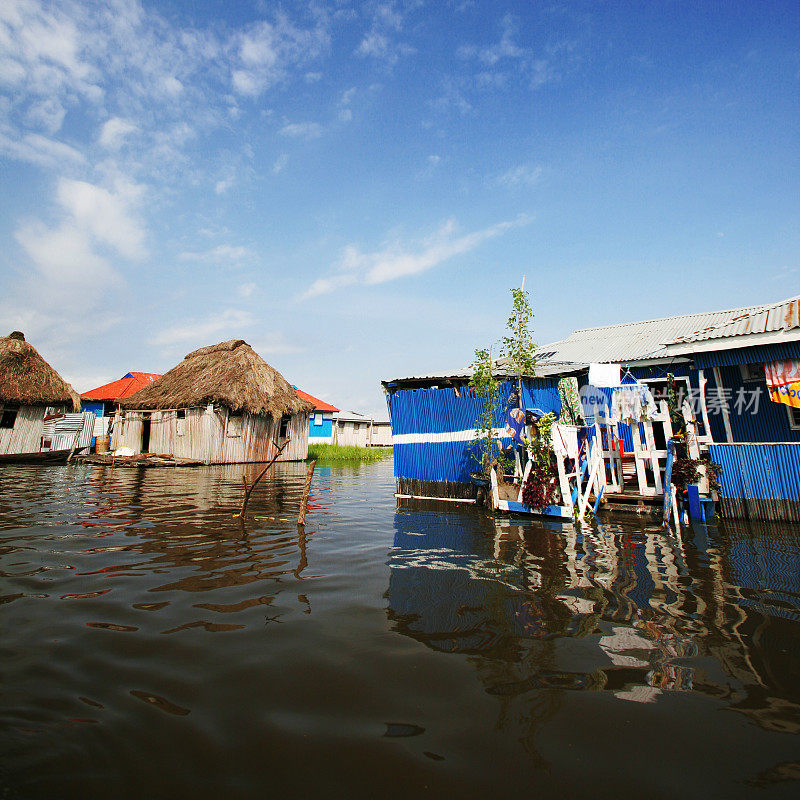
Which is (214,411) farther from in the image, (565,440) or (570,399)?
(565,440)

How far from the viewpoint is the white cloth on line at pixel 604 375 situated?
10.2 meters

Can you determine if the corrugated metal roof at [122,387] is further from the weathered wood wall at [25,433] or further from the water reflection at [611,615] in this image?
the water reflection at [611,615]

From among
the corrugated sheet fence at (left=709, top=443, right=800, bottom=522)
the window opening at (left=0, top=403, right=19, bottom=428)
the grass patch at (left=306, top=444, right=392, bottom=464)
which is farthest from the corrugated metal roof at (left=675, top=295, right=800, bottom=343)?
the window opening at (left=0, top=403, right=19, bottom=428)

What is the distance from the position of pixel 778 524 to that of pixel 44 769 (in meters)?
11.2

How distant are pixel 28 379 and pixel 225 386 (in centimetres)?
981

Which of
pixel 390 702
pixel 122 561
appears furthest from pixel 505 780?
pixel 122 561

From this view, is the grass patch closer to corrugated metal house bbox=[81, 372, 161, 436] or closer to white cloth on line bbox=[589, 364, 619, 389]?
corrugated metal house bbox=[81, 372, 161, 436]

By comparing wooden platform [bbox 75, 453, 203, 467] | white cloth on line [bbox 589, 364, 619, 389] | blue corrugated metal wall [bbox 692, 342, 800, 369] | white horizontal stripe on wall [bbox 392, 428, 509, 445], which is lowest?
wooden platform [bbox 75, 453, 203, 467]

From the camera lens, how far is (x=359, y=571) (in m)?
5.52

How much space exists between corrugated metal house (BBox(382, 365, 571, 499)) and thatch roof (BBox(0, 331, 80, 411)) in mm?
19687

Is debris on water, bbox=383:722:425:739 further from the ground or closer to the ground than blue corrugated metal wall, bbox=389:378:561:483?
closer to the ground

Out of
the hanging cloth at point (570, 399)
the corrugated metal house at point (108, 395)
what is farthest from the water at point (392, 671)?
the corrugated metal house at point (108, 395)

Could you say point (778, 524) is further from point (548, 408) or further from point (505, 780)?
point (505, 780)

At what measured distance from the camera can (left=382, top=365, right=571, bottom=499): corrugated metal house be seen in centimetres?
1178
